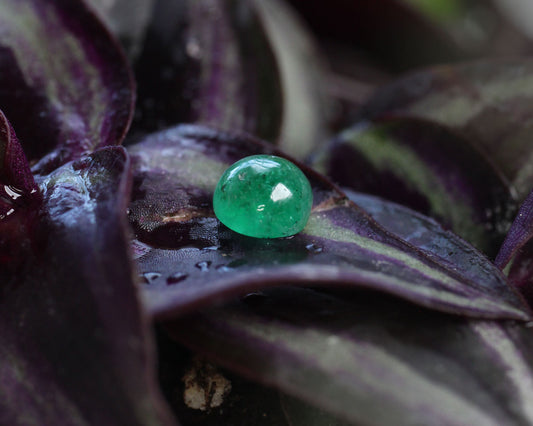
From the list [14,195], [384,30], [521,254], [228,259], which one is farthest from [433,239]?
[384,30]

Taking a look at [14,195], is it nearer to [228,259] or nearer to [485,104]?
[228,259]

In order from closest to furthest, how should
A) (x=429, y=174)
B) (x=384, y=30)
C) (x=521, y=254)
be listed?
(x=521, y=254), (x=429, y=174), (x=384, y=30)

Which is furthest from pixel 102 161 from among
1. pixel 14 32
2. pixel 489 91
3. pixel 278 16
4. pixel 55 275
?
pixel 278 16

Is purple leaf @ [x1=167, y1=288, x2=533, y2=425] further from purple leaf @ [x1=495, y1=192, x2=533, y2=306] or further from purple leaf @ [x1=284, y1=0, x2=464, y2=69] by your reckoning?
purple leaf @ [x1=284, y1=0, x2=464, y2=69]

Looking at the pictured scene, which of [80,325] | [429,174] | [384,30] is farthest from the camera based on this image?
[384,30]

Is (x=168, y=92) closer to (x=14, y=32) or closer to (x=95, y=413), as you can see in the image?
(x=14, y=32)

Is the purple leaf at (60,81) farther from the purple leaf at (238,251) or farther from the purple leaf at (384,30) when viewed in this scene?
the purple leaf at (384,30)

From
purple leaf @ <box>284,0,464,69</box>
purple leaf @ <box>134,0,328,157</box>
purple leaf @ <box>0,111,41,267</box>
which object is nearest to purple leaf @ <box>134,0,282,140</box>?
purple leaf @ <box>134,0,328,157</box>
